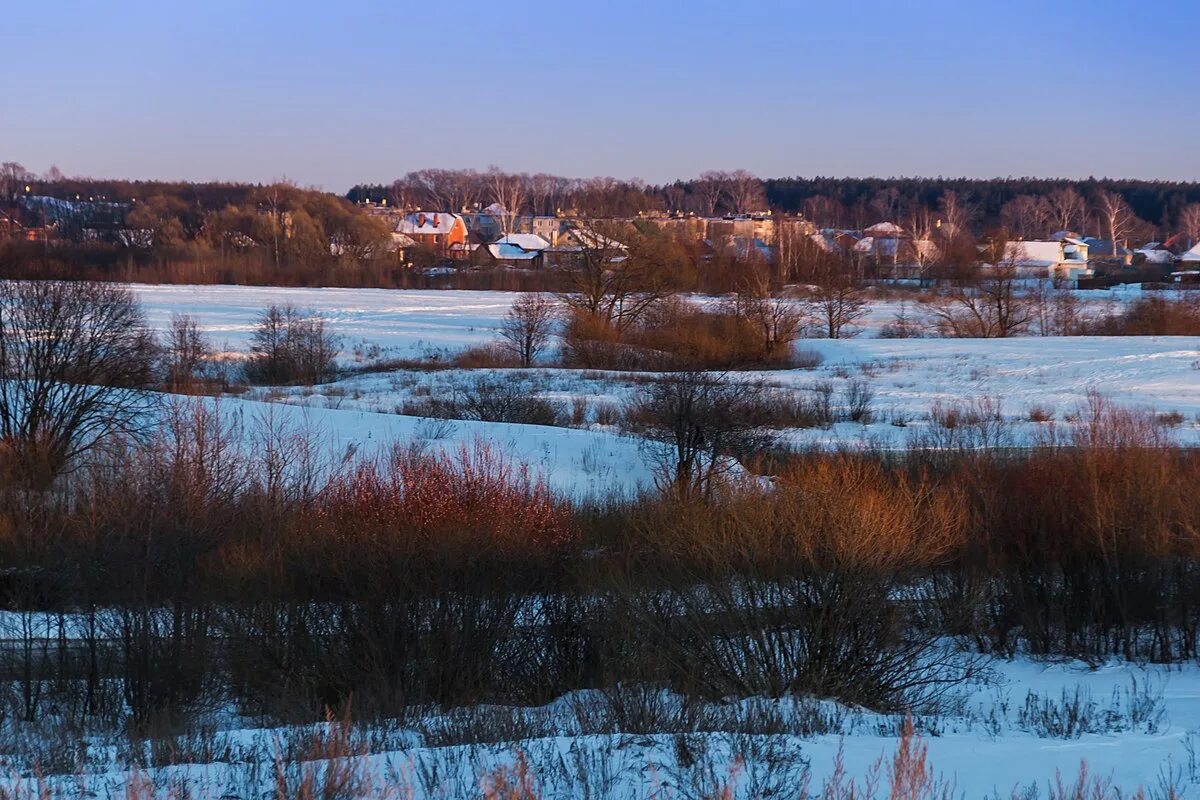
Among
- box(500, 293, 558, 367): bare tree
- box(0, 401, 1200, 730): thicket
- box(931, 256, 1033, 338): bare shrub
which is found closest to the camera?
box(0, 401, 1200, 730): thicket

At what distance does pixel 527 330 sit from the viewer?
42.4 m

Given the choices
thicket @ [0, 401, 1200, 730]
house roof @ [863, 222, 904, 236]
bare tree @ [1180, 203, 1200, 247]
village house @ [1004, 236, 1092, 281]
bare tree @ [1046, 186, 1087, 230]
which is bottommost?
thicket @ [0, 401, 1200, 730]

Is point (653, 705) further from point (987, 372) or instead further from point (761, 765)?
point (987, 372)

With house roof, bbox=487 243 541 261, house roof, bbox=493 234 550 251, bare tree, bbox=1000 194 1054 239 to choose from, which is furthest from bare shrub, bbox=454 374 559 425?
bare tree, bbox=1000 194 1054 239

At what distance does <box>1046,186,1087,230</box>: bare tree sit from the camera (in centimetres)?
13000

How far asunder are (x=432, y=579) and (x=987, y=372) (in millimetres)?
29227

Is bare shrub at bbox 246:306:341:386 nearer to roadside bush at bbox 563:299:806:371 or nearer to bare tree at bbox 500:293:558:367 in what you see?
bare tree at bbox 500:293:558:367

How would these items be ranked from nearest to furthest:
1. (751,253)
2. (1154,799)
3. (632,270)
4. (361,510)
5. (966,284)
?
1. (1154,799)
2. (361,510)
3. (632,270)
4. (966,284)
5. (751,253)

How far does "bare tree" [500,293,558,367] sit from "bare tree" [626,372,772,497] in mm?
19657

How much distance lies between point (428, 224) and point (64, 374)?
91.9 metres

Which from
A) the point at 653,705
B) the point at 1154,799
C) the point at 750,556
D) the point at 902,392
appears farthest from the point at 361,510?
the point at 902,392

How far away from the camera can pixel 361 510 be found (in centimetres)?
1282

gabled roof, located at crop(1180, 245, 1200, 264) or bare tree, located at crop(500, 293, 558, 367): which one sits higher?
gabled roof, located at crop(1180, 245, 1200, 264)

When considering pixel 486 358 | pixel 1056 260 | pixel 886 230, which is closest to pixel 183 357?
pixel 486 358
